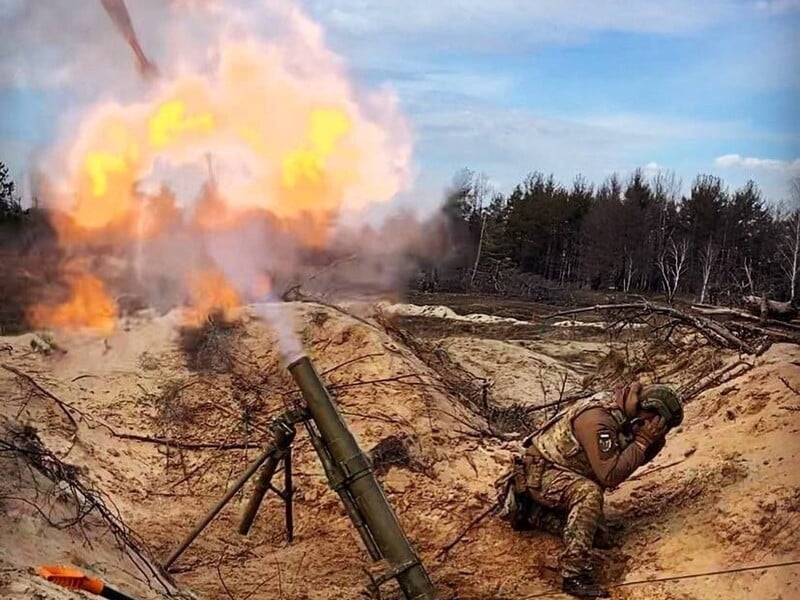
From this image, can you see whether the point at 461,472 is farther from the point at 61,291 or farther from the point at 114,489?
the point at 61,291

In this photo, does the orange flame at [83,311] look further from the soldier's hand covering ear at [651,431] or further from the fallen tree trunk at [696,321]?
the soldier's hand covering ear at [651,431]

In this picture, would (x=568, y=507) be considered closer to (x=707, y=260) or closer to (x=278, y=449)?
(x=278, y=449)

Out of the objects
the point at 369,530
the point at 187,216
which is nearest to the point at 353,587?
the point at 369,530

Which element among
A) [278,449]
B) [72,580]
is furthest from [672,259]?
[72,580]

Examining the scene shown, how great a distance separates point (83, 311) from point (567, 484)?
8504 mm

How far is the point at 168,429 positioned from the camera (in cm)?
1032

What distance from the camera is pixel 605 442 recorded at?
7016 millimetres

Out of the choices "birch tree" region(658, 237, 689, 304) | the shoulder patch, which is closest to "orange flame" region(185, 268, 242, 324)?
the shoulder patch

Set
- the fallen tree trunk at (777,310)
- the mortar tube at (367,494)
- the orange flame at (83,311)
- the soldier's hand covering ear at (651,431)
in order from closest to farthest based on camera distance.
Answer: the mortar tube at (367,494)
the soldier's hand covering ear at (651,431)
the fallen tree trunk at (777,310)
the orange flame at (83,311)

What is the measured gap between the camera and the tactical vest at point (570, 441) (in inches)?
280

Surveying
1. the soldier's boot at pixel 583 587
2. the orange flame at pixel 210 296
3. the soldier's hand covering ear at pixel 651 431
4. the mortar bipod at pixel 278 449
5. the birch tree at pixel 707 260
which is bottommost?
the soldier's boot at pixel 583 587

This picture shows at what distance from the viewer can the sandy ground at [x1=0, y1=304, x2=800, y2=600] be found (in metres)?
6.56

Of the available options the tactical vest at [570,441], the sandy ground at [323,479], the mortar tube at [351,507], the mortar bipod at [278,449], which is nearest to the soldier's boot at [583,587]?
the sandy ground at [323,479]

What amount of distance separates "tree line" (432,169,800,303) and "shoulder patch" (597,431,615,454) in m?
8.54
